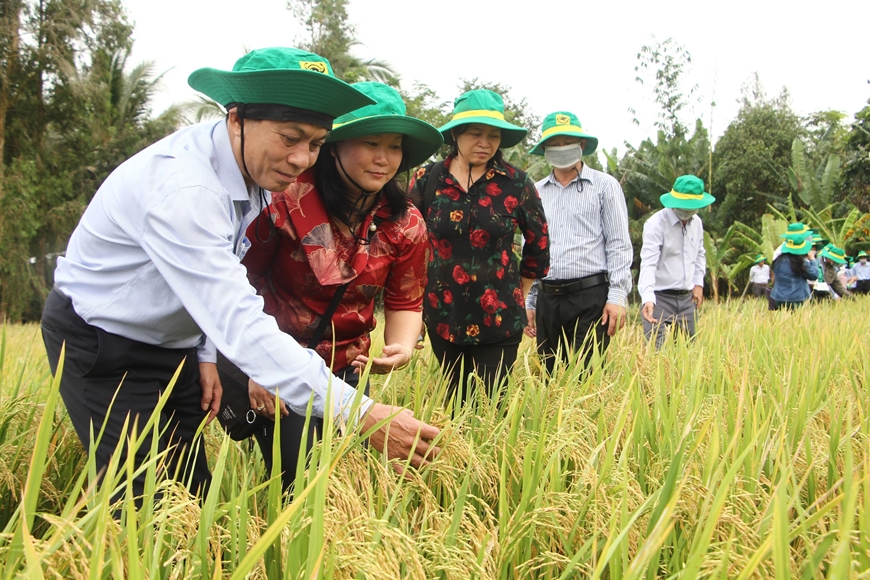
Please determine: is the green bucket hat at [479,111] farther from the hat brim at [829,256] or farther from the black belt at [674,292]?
the hat brim at [829,256]

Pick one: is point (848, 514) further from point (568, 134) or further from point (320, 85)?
point (568, 134)

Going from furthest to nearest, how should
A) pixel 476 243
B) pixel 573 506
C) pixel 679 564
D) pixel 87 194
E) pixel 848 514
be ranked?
1. pixel 87 194
2. pixel 476 243
3. pixel 573 506
4. pixel 679 564
5. pixel 848 514

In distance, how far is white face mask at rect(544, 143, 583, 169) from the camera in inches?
137

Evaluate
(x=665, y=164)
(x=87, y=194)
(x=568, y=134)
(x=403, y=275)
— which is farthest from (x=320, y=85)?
(x=87, y=194)

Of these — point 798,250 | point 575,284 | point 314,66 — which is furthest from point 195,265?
point 798,250

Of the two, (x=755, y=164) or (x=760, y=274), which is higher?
(x=755, y=164)

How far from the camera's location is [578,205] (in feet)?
11.5

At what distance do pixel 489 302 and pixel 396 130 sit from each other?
3.70ft

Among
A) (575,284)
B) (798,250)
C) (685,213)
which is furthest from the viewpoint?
(798,250)

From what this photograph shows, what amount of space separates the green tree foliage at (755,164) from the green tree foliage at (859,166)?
4.53 ft

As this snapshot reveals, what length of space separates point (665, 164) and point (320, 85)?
13.3m

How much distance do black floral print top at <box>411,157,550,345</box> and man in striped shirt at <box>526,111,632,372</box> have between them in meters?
0.59

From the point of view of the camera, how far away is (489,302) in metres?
2.84

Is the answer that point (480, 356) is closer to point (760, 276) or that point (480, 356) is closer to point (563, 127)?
point (563, 127)
